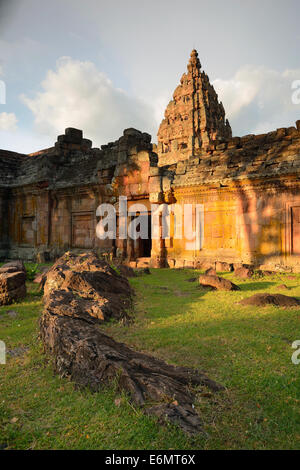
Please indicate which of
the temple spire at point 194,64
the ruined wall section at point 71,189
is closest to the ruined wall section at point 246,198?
the ruined wall section at point 71,189

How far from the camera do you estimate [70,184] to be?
15461 mm

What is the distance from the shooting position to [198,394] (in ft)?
8.71

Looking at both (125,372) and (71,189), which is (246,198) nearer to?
(125,372)

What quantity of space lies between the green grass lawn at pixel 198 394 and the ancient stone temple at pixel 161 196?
5.17 meters

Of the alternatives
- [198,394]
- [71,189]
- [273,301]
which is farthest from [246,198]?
[71,189]

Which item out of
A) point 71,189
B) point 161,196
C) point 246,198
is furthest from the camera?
point 71,189

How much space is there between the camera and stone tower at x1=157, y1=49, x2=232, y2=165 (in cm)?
2959

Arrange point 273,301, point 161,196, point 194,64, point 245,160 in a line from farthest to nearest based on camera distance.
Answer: point 194,64
point 161,196
point 245,160
point 273,301

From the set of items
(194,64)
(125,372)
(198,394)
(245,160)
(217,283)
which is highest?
(194,64)

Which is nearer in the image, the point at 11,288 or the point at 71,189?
the point at 11,288

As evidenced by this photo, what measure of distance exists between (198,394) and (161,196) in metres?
9.86

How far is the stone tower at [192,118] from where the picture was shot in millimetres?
29594

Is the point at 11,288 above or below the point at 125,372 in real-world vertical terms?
above

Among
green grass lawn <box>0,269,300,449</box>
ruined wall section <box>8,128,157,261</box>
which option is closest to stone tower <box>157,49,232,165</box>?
ruined wall section <box>8,128,157,261</box>
